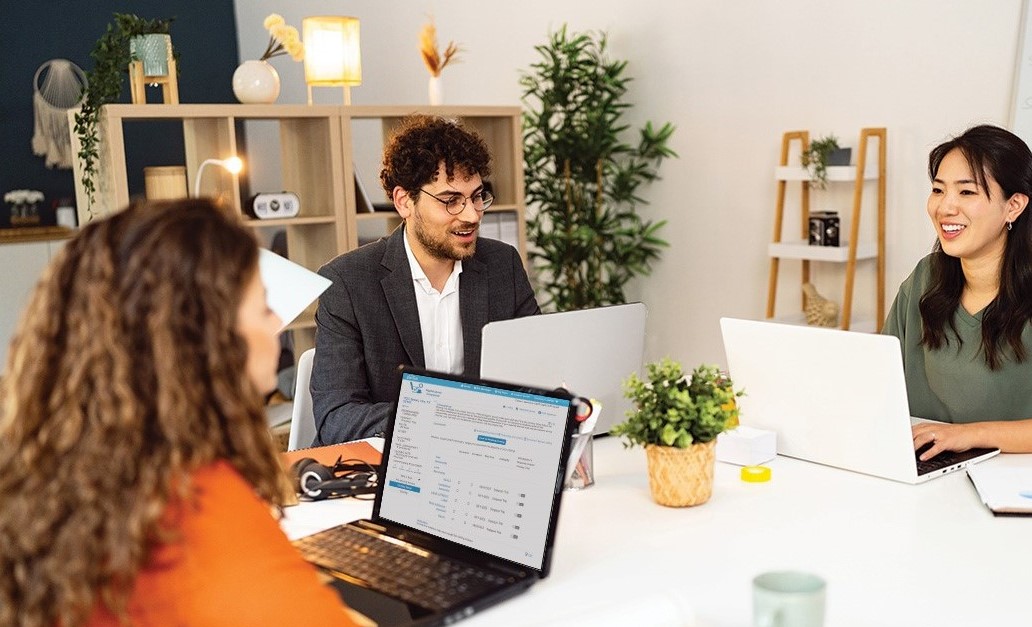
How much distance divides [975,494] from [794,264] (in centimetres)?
245

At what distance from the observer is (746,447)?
2.01m

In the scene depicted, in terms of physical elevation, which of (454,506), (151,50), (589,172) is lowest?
(454,506)

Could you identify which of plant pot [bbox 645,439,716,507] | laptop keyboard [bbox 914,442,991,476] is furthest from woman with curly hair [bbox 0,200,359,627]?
laptop keyboard [bbox 914,442,991,476]

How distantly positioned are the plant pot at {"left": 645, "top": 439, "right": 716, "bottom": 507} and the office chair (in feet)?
3.35

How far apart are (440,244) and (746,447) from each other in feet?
3.22

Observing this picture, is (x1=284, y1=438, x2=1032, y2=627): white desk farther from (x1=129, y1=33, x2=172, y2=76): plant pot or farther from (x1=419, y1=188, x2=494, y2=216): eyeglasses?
(x1=129, y1=33, x2=172, y2=76): plant pot

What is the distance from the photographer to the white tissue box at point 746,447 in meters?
2.01

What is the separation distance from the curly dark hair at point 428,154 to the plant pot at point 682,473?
44.4 inches

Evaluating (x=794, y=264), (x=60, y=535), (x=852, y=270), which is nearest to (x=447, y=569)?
(x=60, y=535)

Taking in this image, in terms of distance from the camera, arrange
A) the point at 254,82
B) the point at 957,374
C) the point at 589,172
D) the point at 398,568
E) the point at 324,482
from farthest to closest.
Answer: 1. the point at 589,172
2. the point at 254,82
3. the point at 957,374
4. the point at 324,482
5. the point at 398,568

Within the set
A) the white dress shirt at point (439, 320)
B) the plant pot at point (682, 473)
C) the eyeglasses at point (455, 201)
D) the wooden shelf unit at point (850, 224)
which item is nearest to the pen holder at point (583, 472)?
the plant pot at point (682, 473)

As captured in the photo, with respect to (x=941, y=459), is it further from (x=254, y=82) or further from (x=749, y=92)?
(x=254, y=82)

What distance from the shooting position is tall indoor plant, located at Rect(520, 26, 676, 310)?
14.9 ft

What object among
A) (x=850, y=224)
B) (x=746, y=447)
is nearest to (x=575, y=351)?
(x=746, y=447)
